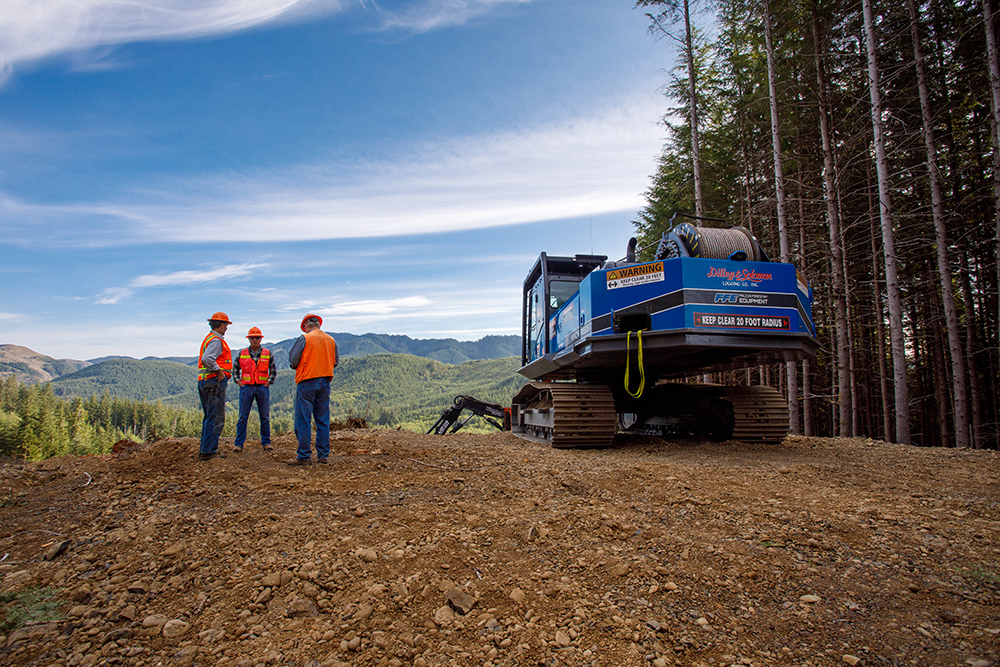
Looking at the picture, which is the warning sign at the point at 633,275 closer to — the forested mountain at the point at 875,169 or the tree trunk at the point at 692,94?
the forested mountain at the point at 875,169

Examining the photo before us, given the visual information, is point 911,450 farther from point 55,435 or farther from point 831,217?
point 55,435

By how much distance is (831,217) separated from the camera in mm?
12352

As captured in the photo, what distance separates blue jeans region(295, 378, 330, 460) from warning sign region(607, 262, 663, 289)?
13.7 ft

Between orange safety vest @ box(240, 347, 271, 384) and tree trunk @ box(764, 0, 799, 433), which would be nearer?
orange safety vest @ box(240, 347, 271, 384)

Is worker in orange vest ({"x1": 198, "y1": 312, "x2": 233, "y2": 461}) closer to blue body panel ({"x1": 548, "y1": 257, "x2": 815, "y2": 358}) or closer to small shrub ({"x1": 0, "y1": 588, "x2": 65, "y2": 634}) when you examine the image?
small shrub ({"x1": 0, "y1": 588, "x2": 65, "y2": 634})

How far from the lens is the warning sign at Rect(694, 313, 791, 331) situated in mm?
6578

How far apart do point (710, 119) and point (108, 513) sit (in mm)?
19725

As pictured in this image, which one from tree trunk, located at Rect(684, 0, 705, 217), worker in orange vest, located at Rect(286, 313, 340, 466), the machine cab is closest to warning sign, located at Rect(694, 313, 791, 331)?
the machine cab

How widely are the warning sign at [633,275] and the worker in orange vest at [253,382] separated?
5.49 meters

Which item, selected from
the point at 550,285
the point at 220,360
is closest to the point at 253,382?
the point at 220,360

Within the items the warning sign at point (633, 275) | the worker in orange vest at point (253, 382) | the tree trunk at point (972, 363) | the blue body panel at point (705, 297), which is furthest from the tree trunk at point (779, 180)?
the worker in orange vest at point (253, 382)

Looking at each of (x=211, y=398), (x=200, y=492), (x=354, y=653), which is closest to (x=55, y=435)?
(x=211, y=398)

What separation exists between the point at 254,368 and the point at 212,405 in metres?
1.16

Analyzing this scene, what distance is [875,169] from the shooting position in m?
14.9
